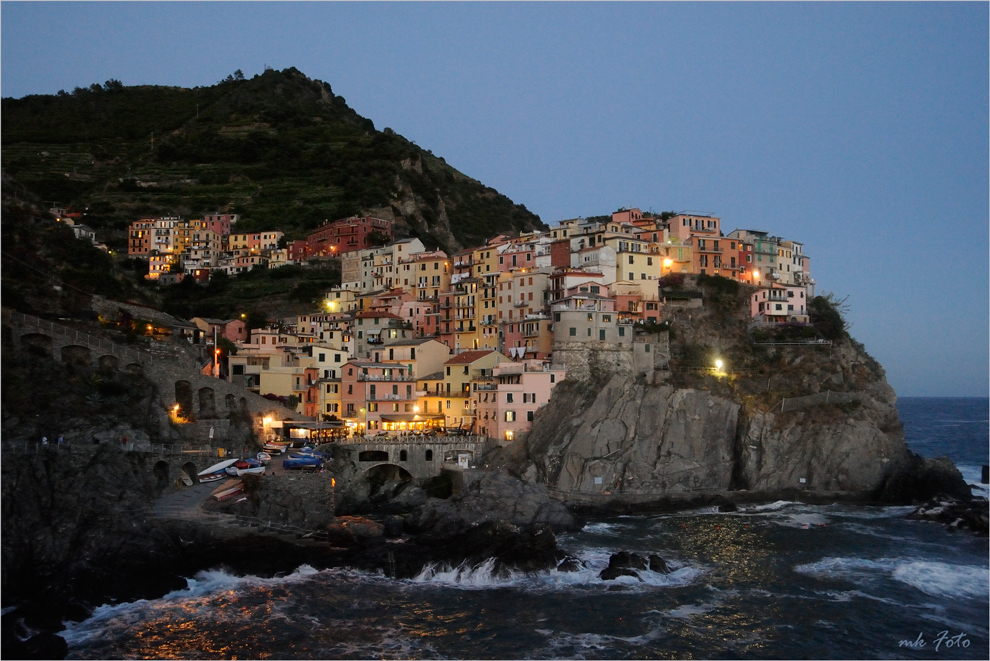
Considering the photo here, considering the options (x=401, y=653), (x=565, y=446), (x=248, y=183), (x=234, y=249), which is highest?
(x=248, y=183)

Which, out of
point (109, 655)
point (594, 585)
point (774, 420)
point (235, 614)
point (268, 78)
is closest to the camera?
point (109, 655)

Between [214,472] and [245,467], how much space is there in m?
1.69

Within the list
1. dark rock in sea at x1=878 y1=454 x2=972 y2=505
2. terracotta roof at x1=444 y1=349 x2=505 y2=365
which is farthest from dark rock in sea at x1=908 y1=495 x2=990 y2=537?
terracotta roof at x1=444 y1=349 x2=505 y2=365

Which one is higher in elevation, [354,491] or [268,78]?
[268,78]

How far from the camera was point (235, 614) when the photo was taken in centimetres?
3609

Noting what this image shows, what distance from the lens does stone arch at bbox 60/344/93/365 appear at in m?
53.2

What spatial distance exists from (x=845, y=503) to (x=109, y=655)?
44.8 meters

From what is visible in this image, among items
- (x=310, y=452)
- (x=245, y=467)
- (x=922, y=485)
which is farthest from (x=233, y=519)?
(x=922, y=485)

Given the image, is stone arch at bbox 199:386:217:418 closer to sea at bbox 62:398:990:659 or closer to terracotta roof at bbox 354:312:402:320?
sea at bbox 62:398:990:659

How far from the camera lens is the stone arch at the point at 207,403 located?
188 feet

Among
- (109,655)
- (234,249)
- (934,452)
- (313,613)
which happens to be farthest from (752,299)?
(234,249)

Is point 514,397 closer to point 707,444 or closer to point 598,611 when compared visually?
point 707,444

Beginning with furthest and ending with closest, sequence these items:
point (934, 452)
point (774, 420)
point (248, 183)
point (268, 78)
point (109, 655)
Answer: point (268, 78) < point (248, 183) < point (934, 452) < point (774, 420) < point (109, 655)

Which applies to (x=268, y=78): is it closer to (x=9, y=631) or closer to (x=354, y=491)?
(x=354, y=491)
